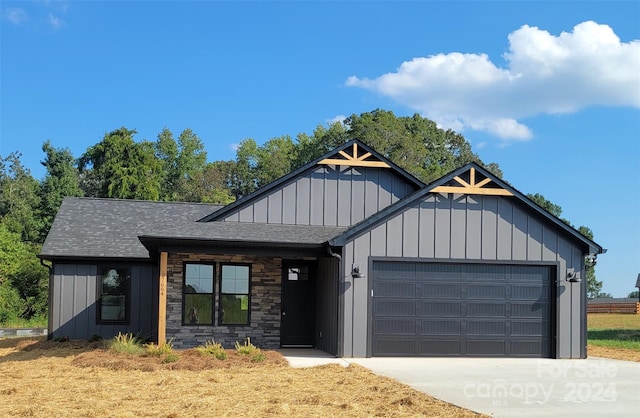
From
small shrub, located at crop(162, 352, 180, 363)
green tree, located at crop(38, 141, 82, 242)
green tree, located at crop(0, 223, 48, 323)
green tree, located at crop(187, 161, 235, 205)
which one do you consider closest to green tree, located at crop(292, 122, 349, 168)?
green tree, located at crop(187, 161, 235, 205)

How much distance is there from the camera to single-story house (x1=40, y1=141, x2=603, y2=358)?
16.2 m

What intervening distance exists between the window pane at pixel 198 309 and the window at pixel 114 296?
2436 millimetres

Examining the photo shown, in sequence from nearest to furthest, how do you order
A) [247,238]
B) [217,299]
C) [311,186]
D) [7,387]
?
[7,387]
[247,238]
[217,299]
[311,186]

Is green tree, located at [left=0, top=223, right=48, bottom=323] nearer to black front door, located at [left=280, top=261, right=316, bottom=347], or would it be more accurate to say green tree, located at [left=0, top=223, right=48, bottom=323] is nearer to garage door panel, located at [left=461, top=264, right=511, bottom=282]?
black front door, located at [left=280, top=261, right=316, bottom=347]

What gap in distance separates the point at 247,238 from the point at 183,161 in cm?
4489

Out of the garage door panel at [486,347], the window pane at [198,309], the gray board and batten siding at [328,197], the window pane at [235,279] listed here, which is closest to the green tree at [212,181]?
the gray board and batten siding at [328,197]

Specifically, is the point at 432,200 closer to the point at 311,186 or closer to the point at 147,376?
the point at 311,186

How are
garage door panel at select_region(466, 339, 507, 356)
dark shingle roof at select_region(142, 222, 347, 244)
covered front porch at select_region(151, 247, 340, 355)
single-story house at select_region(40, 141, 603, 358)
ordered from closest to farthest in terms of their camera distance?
1. dark shingle roof at select_region(142, 222, 347, 244)
2. single-story house at select_region(40, 141, 603, 358)
3. garage door panel at select_region(466, 339, 507, 356)
4. covered front porch at select_region(151, 247, 340, 355)

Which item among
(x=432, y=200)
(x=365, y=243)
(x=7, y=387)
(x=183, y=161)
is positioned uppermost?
(x=183, y=161)

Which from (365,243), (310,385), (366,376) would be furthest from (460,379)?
(365,243)

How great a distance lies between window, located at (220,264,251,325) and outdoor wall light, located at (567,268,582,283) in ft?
25.4

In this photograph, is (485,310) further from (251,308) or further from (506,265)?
(251,308)

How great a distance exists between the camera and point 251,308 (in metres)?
17.9

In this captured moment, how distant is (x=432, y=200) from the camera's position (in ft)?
54.4
